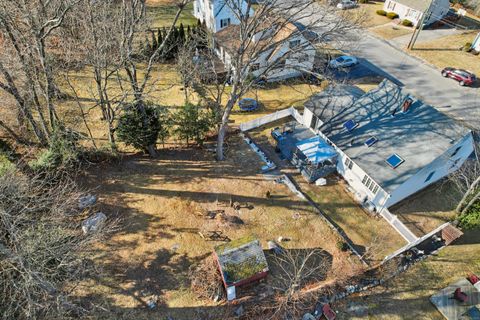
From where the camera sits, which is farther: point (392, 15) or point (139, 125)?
point (392, 15)

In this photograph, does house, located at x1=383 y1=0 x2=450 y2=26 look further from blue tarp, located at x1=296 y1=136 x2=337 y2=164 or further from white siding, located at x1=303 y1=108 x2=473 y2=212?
blue tarp, located at x1=296 y1=136 x2=337 y2=164

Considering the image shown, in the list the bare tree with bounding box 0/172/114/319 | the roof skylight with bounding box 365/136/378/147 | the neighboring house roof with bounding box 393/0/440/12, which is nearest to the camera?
the bare tree with bounding box 0/172/114/319

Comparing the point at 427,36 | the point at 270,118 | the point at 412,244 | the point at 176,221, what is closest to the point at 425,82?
the point at 427,36

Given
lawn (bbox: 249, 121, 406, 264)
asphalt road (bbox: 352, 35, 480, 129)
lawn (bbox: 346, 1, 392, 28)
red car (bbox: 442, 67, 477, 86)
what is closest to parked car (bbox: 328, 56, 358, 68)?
asphalt road (bbox: 352, 35, 480, 129)

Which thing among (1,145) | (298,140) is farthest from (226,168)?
(1,145)

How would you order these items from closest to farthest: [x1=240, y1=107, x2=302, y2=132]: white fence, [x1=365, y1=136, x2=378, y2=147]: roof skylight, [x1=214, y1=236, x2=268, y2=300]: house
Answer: [x1=214, y1=236, x2=268, y2=300]: house → [x1=365, y1=136, x2=378, y2=147]: roof skylight → [x1=240, y1=107, x2=302, y2=132]: white fence

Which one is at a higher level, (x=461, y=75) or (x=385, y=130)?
(x=461, y=75)

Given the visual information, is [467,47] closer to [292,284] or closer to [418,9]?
[418,9]
